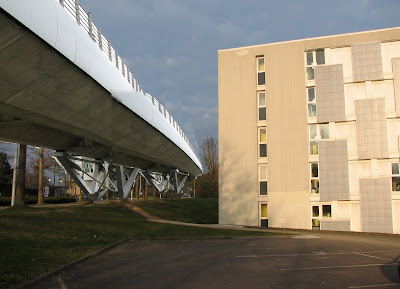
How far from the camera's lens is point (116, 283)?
9.00 m

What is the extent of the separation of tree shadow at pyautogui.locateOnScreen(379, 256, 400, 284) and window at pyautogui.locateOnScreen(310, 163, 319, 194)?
12870 millimetres

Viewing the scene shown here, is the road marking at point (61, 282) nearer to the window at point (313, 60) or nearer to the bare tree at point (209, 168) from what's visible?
the window at point (313, 60)

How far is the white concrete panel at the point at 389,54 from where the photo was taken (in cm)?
2506

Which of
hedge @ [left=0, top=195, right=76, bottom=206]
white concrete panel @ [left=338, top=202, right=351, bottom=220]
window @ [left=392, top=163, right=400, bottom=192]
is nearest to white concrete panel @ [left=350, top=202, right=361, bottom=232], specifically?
white concrete panel @ [left=338, top=202, right=351, bottom=220]

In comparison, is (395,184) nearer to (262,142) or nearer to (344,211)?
(344,211)

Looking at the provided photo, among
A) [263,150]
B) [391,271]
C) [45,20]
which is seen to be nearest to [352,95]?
[263,150]

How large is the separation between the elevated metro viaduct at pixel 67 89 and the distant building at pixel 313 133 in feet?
19.8

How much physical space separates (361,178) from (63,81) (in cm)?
1926

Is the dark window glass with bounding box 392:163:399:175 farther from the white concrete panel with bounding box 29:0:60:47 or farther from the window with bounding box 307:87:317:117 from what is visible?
the white concrete panel with bounding box 29:0:60:47

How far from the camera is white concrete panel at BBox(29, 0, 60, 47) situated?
11.1 meters

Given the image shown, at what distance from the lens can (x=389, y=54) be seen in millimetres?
25188

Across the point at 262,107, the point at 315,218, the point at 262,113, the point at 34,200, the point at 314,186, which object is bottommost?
the point at 315,218

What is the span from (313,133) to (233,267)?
55.3 ft

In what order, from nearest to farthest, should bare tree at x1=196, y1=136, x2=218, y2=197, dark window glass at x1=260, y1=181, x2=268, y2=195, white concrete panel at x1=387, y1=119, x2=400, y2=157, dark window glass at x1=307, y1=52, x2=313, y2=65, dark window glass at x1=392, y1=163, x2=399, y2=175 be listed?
dark window glass at x1=392, y1=163, x2=399, y2=175 < white concrete panel at x1=387, y1=119, x2=400, y2=157 < dark window glass at x1=260, y1=181, x2=268, y2=195 < dark window glass at x1=307, y1=52, x2=313, y2=65 < bare tree at x1=196, y1=136, x2=218, y2=197
